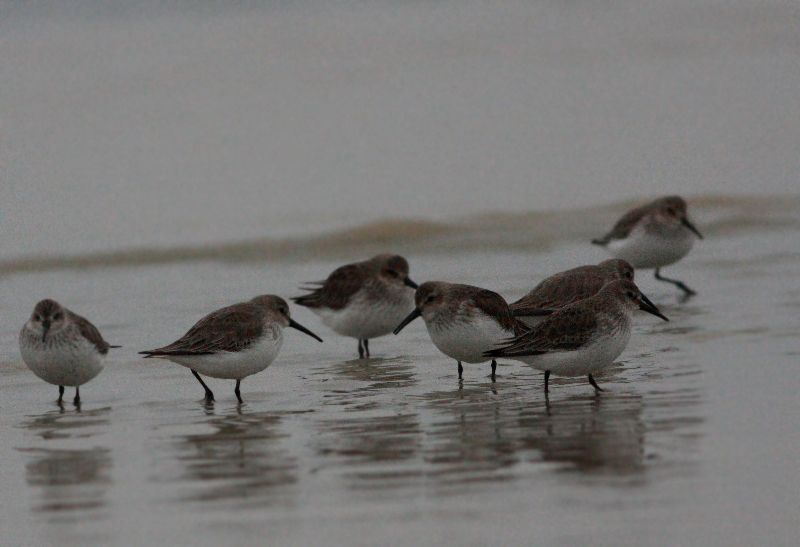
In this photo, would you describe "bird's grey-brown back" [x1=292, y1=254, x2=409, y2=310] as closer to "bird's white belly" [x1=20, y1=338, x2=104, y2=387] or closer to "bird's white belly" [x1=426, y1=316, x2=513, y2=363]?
"bird's white belly" [x1=426, y1=316, x2=513, y2=363]

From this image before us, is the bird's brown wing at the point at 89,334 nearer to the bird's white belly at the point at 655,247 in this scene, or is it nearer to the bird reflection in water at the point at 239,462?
the bird reflection in water at the point at 239,462

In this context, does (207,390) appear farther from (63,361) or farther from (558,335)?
(558,335)

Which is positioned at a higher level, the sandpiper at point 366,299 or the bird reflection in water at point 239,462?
the sandpiper at point 366,299

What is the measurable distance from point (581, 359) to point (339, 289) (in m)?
3.77

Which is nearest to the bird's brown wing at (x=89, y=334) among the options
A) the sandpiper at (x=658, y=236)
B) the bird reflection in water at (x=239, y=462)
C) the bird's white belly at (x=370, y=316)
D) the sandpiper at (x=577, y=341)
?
the bird reflection in water at (x=239, y=462)

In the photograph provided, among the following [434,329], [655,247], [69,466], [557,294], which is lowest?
[69,466]

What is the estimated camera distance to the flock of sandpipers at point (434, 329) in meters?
9.50

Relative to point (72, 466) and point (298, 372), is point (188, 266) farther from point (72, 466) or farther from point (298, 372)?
point (72, 466)

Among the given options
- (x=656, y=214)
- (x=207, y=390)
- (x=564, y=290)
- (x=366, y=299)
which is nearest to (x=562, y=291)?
(x=564, y=290)

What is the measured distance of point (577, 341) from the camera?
9.42 m

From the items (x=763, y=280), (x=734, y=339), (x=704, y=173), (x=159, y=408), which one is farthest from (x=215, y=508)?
(x=704, y=173)

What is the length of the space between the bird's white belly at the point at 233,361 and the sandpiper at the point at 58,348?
22.3 inches

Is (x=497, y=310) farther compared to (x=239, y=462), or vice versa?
(x=497, y=310)

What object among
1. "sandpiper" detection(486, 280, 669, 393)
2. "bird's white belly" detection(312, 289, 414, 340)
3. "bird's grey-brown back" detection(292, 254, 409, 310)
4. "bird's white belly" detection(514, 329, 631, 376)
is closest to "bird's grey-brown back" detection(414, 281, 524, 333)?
"sandpiper" detection(486, 280, 669, 393)
